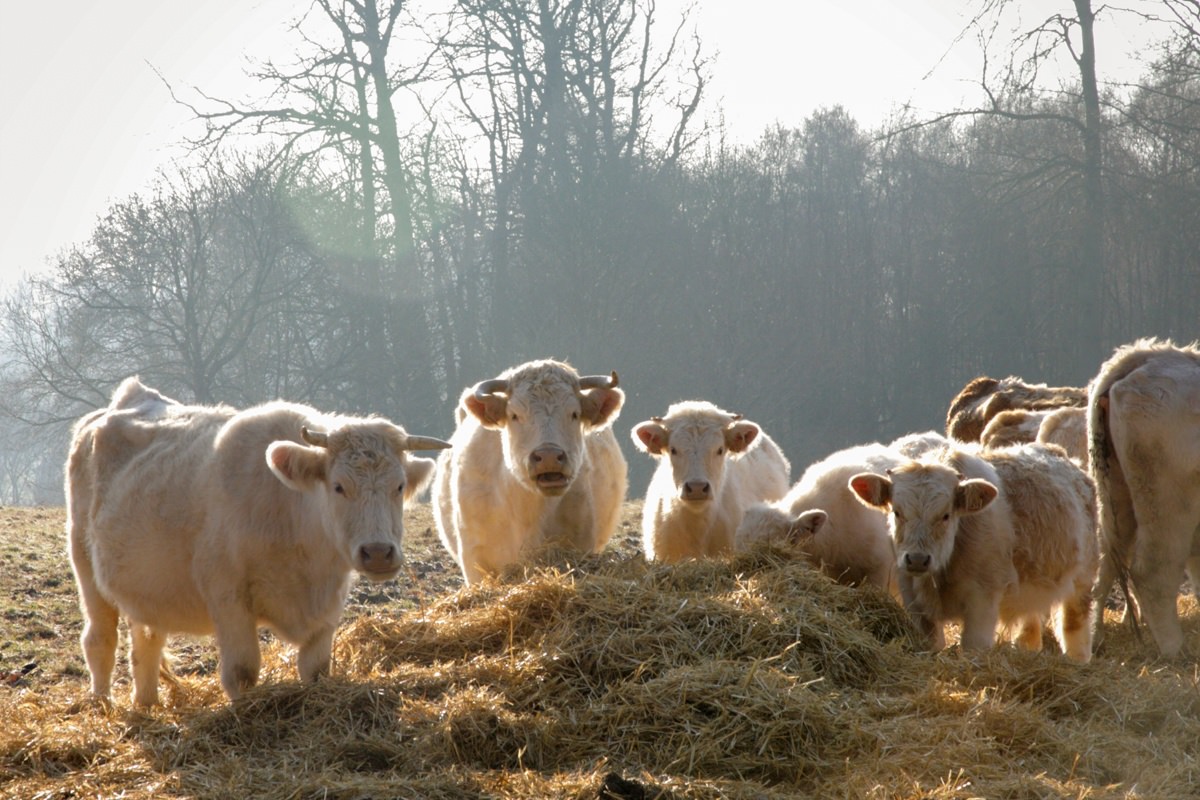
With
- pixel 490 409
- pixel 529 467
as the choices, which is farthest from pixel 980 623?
pixel 490 409

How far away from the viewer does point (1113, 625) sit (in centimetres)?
897

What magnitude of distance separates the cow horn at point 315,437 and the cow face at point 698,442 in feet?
9.08

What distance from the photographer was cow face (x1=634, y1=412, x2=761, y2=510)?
26.3ft

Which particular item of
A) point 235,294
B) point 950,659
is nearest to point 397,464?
point 950,659

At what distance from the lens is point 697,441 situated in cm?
812

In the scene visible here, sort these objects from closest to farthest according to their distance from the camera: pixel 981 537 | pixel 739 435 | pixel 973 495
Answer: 1. pixel 973 495
2. pixel 981 537
3. pixel 739 435

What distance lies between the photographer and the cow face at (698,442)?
801 cm

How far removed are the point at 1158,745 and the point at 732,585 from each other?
2.30 metres

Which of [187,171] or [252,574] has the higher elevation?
[187,171]

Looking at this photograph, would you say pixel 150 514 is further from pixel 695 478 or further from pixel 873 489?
pixel 873 489

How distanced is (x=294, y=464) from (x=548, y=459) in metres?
2.04

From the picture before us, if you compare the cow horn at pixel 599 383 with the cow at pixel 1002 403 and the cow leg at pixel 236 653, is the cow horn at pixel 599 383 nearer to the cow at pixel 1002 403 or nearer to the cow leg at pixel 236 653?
the cow leg at pixel 236 653

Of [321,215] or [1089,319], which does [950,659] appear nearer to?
[1089,319]

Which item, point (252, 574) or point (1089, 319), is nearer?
point (252, 574)
